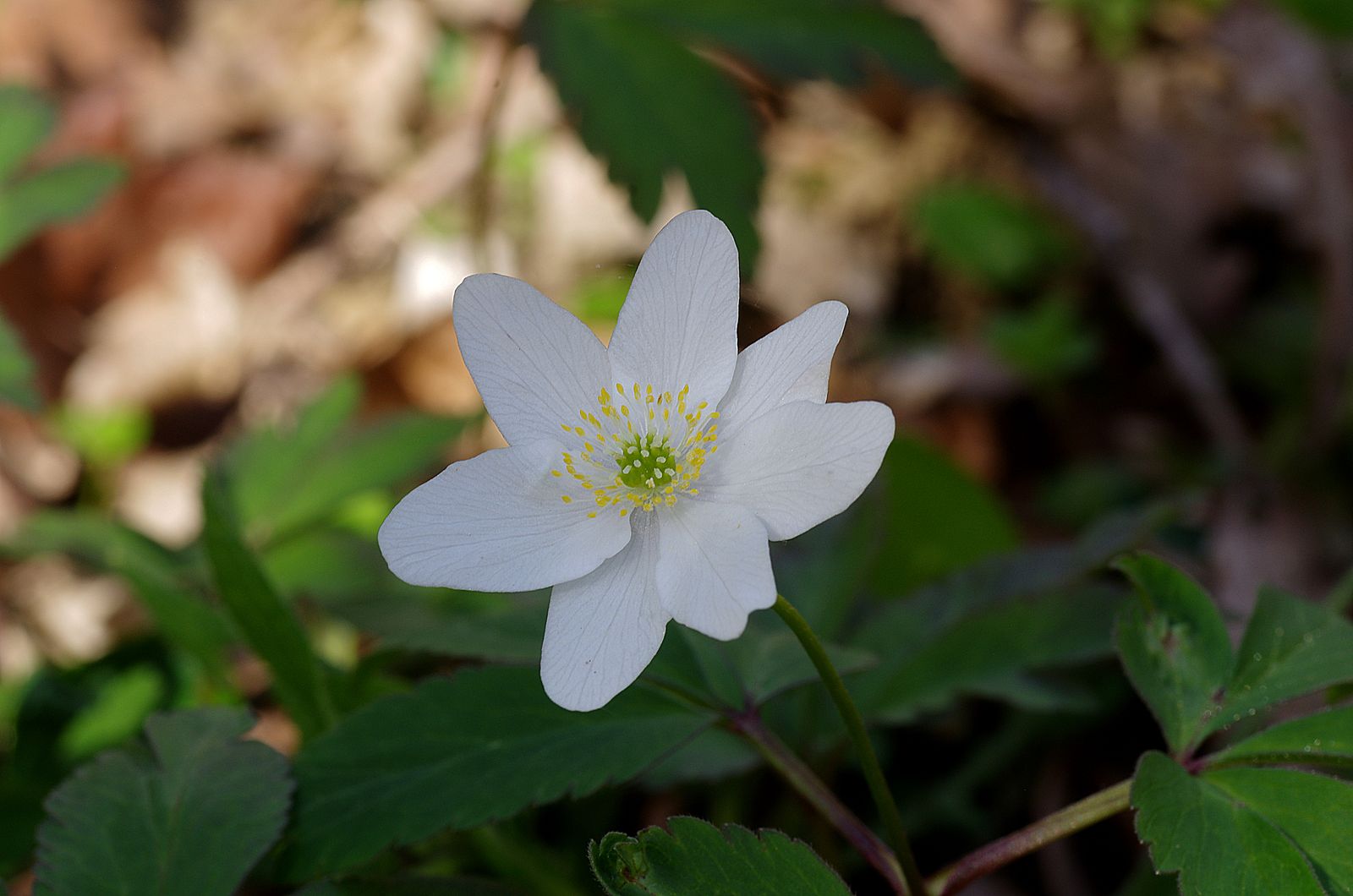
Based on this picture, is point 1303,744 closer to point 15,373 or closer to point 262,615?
point 262,615

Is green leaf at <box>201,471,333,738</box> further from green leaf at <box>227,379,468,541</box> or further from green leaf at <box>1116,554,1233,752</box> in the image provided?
green leaf at <box>1116,554,1233,752</box>

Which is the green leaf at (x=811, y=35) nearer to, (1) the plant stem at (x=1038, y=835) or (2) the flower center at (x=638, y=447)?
(2) the flower center at (x=638, y=447)

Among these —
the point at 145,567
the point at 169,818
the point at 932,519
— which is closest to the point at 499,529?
the point at 169,818

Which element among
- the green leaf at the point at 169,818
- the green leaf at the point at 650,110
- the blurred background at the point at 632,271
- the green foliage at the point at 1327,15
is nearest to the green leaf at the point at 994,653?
the blurred background at the point at 632,271

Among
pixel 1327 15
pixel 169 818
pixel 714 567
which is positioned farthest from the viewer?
pixel 1327 15

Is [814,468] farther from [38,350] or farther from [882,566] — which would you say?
[38,350]

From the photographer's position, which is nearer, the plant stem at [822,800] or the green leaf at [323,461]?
the plant stem at [822,800]
